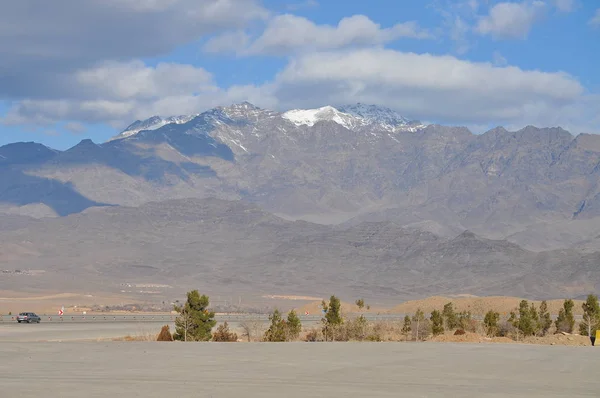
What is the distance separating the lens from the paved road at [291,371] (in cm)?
1908

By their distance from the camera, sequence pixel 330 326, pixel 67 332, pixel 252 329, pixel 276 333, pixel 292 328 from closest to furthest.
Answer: pixel 276 333
pixel 292 328
pixel 330 326
pixel 252 329
pixel 67 332

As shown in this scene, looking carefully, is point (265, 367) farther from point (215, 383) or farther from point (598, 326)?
point (598, 326)

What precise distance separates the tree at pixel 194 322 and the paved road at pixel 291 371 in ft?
18.8

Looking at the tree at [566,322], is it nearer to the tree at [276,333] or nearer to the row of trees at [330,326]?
the row of trees at [330,326]

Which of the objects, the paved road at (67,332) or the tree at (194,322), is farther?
the paved road at (67,332)

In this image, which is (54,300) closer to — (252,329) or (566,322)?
(566,322)

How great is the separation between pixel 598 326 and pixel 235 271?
5980 inches

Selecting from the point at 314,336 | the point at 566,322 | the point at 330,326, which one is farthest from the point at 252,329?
the point at 566,322

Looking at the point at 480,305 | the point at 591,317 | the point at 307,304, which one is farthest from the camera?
the point at 307,304

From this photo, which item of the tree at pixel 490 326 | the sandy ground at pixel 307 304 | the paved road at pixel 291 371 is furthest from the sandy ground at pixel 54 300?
the paved road at pixel 291 371

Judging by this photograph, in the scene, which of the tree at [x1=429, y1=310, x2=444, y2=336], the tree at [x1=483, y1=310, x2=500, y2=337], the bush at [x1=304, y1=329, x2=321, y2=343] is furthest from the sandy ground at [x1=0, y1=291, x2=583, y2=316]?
the bush at [x1=304, y1=329, x2=321, y2=343]

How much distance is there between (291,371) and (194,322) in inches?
677

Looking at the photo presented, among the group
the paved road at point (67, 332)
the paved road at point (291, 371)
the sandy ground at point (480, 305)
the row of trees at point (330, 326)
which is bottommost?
the paved road at point (291, 371)

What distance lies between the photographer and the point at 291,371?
23.3 meters
